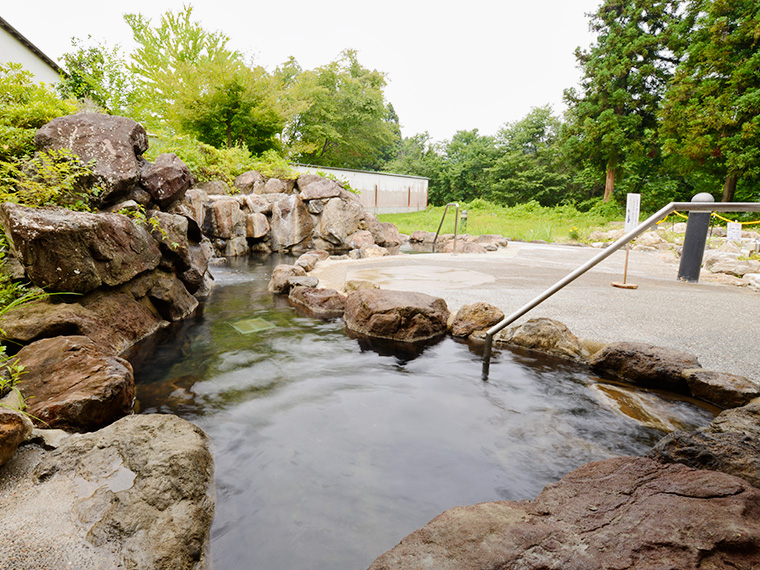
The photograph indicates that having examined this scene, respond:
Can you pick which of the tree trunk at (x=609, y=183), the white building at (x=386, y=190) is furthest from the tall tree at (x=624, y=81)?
the white building at (x=386, y=190)

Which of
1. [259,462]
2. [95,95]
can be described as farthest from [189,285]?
[95,95]

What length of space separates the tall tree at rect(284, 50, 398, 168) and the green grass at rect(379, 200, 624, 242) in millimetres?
6739

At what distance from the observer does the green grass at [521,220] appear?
17312 mm

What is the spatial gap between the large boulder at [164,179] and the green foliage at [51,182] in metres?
0.99

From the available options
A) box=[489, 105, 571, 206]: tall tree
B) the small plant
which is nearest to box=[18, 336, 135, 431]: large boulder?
the small plant

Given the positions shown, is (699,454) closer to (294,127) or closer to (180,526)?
(180,526)

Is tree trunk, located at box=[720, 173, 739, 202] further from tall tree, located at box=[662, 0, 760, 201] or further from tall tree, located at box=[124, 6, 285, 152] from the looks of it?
tall tree, located at box=[124, 6, 285, 152]

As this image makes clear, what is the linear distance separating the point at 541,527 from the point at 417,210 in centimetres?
A: 2606

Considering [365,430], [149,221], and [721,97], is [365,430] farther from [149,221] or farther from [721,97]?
[721,97]

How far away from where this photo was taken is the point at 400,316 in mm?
4660

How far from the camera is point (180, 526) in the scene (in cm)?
170

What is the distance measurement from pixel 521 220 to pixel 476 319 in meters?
20.0

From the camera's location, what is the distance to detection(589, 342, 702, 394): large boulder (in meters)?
3.22

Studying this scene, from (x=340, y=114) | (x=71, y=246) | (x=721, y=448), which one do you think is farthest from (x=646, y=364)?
(x=340, y=114)
